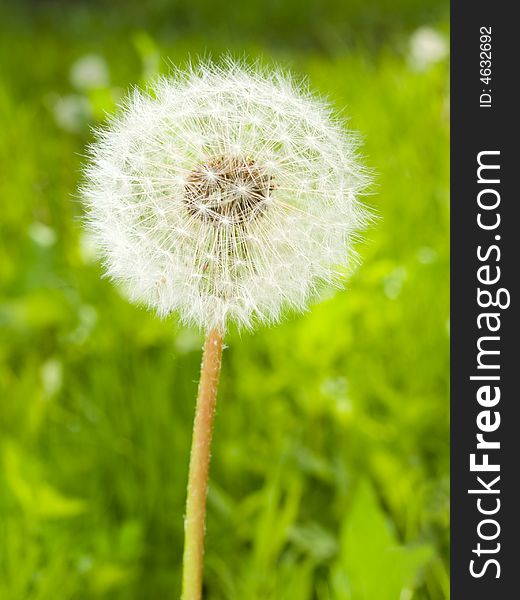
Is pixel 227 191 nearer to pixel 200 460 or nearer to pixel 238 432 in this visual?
pixel 200 460

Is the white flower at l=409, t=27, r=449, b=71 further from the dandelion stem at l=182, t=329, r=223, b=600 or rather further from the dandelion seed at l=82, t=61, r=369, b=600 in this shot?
the dandelion stem at l=182, t=329, r=223, b=600

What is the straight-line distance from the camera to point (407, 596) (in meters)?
1.12

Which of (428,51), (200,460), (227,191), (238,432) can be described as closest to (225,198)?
(227,191)

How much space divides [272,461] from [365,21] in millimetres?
3830

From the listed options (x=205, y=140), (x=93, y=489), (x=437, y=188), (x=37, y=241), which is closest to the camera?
(x=205, y=140)

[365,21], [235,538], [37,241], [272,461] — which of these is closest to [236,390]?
[272,461]

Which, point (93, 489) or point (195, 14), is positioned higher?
point (195, 14)

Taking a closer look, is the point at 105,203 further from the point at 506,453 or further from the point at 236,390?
the point at 236,390

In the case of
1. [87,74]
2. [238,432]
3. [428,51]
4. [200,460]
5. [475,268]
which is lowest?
[200,460]

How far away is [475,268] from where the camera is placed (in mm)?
1131

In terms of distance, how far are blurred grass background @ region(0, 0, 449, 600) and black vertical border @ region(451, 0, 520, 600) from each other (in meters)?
0.09

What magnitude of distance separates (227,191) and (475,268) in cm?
52

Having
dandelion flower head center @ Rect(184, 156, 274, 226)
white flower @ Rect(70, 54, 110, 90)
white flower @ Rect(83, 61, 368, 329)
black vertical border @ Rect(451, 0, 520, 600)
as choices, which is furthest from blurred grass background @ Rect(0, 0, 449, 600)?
white flower @ Rect(70, 54, 110, 90)

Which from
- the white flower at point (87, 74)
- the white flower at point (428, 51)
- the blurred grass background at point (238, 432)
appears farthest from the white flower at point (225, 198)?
the white flower at point (428, 51)
